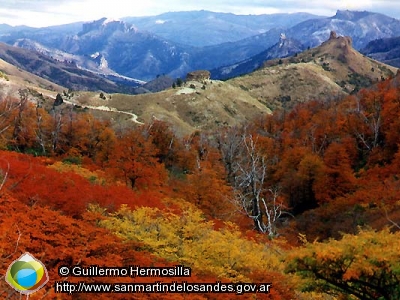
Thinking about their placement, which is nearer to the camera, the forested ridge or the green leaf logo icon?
the green leaf logo icon

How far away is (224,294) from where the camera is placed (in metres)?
18.0

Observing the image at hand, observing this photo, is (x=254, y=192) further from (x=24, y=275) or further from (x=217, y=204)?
(x=24, y=275)

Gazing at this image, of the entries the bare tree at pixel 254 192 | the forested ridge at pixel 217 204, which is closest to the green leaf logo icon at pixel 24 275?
the forested ridge at pixel 217 204

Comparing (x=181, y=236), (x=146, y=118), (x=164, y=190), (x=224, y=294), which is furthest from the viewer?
(x=146, y=118)

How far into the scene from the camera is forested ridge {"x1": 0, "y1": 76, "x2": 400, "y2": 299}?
16781mm

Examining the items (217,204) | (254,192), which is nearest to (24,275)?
(254,192)

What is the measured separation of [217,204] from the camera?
5009 centimetres

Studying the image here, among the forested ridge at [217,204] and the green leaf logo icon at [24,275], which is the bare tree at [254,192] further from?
the green leaf logo icon at [24,275]

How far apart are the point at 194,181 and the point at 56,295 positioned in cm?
3609

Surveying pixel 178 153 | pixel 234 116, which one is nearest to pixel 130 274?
pixel 178 153

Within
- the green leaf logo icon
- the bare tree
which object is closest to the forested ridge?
the green leaf logo icon

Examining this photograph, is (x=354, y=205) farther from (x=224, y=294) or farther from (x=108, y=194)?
(x=224, y=294)

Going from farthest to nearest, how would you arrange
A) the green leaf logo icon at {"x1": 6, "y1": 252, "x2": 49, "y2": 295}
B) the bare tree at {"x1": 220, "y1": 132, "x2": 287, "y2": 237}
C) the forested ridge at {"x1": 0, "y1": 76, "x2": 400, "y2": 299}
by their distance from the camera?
1. the bare tree at {"x1": 220, "y1": 132, "x2": 287, "y2": 237}
2. the forested ridge at {"x1": 0, "y1": 76, "x2": 400, "y2": 299}
3. the green leaf logo icon at {"x1": 6, "y1": 252, "x2": 49, "y2": 295}

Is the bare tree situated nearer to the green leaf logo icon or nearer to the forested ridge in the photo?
the forested ridge
